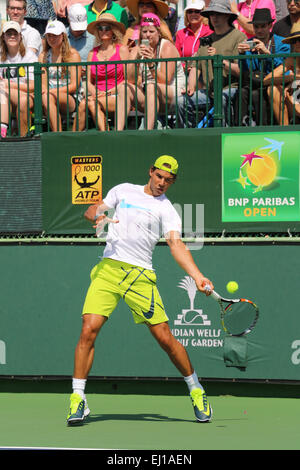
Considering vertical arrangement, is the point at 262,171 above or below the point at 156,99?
below

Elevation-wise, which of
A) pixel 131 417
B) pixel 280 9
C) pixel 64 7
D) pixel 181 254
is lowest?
pixel 131 417

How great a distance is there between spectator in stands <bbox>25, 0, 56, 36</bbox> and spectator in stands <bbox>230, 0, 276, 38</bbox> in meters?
2.81

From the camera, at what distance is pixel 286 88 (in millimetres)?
9617

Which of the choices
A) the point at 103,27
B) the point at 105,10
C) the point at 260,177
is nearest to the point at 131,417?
the point at 260,177

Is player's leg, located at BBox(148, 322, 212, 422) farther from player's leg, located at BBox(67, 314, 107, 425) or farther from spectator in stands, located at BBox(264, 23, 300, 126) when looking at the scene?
spectator in stands, located at BBox(264, 23, 300, 126)

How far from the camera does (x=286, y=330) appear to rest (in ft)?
30.1

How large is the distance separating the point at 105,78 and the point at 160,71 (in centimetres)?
66

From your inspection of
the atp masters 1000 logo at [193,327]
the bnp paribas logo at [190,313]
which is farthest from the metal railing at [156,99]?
the atp masters 1000 logo at [193,327]

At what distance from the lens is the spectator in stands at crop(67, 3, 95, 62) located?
1198 centimetres

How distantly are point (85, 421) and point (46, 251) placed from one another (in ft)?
7.53

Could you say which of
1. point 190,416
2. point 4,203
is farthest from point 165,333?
point 4,203

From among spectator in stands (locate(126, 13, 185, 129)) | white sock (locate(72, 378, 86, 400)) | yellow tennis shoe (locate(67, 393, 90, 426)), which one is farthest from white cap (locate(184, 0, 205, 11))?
yellow tennis shoe (locate(67, 393, 90, 426))

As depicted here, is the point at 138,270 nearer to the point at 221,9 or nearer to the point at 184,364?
the point at 184,364

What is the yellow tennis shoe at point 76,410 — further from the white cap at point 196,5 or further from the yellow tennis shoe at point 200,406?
the white cap at point 196,5
